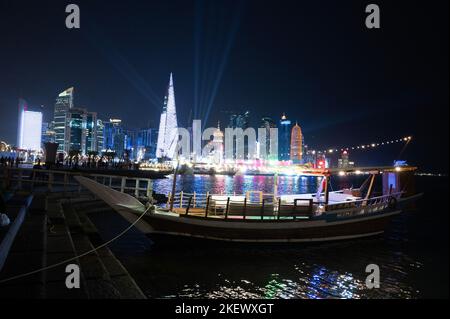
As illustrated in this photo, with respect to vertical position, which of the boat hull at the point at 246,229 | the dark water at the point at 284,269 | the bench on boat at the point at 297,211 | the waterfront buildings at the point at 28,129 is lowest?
the dark water at the point at 284,269

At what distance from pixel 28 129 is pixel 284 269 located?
150 metres

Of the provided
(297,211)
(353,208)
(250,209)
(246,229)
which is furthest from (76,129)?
(353,208)

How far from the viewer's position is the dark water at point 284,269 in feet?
35.5

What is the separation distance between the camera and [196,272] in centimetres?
1200

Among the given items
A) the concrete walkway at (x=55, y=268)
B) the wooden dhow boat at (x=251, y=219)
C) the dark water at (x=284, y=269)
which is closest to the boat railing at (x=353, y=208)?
the wooden dhow boat at (x=251, y=219)

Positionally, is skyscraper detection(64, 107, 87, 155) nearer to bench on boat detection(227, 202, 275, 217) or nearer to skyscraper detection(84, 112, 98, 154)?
skyscraper detection(84, 112, 98, 154)

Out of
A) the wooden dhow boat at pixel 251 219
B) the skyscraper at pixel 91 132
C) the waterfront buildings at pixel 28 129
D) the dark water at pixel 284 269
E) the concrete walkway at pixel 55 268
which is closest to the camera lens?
the concrete walkway at pixel 55 268

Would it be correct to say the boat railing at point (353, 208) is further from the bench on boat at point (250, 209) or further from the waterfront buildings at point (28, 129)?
the waterfront buildings at point (28, 129)

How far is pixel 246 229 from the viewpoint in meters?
15.0

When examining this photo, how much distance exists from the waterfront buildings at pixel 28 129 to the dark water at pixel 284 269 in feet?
455

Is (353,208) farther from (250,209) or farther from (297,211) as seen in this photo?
(250,209)

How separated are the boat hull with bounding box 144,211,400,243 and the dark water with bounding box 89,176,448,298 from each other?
0.52 meters

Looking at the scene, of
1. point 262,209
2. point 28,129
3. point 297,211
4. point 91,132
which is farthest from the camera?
point 91,132

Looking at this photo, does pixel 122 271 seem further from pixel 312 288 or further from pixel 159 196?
pixel 159 196
